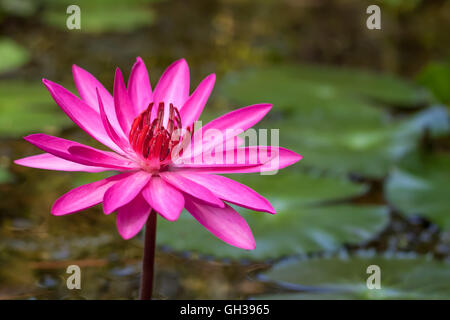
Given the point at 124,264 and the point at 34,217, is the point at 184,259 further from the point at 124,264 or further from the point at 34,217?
the point at 34,217

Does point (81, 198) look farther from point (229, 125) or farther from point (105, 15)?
point (105, 15)

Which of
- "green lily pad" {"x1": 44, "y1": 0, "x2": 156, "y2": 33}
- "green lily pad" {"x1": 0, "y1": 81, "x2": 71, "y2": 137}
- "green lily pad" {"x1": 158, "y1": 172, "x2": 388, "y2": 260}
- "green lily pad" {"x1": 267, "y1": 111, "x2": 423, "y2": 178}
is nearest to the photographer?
"green lily pad" {"x1": 158, "y1": 172, "x2": 388, "y2": 260}

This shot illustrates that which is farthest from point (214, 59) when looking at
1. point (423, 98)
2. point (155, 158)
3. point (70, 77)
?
point (155, 158)

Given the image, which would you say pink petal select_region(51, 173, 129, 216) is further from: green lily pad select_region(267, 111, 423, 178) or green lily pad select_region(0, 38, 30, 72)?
green lily pad select_region(0, 38, 30, 72)

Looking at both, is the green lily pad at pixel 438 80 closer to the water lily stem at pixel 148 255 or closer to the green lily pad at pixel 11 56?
the water lily stem at pixel 148 255

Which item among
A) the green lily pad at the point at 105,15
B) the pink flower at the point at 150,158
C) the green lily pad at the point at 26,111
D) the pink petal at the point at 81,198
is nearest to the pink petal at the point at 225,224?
the pink flower at the point at 150,158

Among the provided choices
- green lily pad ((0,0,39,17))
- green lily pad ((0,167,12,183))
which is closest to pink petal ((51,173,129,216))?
green lily pad ((0,167,12,183))
